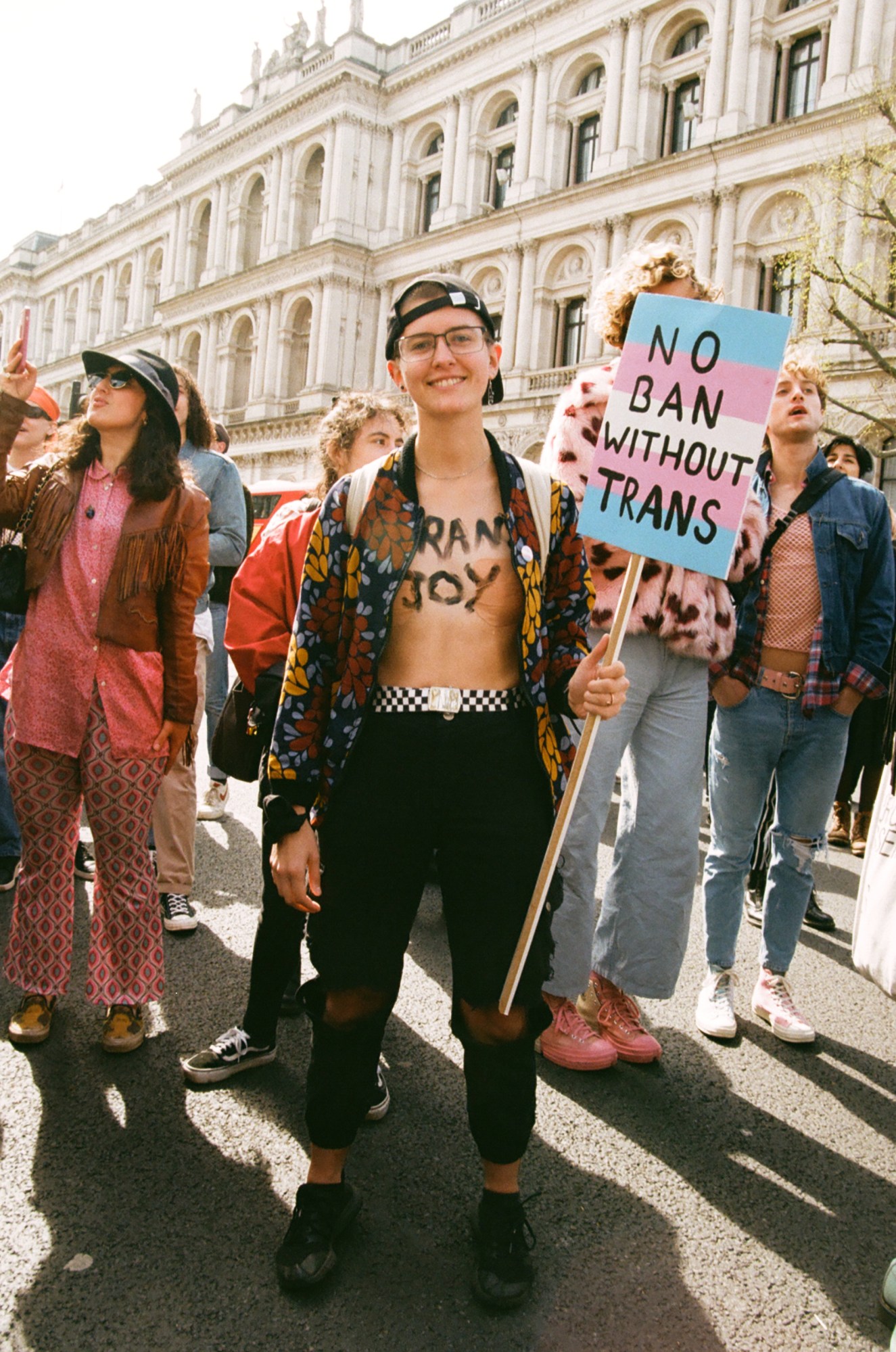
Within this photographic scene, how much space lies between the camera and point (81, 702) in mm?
2955

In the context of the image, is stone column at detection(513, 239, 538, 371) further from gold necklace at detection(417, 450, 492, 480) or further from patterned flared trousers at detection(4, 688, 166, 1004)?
gold necklace at detection(417, 450, 492, 480)

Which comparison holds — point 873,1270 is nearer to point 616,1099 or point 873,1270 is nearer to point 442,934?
point 616,1099

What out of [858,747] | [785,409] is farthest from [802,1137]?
[858,747]

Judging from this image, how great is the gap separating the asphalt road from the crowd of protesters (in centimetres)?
10

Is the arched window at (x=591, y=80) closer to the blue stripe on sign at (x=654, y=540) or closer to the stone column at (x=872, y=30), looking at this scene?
the stone column at (x=872, y=30)

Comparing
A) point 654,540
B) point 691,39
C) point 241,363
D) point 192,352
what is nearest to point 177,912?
point 654,540

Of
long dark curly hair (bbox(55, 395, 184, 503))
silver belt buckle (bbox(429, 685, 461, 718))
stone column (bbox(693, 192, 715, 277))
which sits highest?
stone column (bbox(693, 192, 715, 277))

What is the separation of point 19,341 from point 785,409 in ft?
8.09

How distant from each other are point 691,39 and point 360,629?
30665mm

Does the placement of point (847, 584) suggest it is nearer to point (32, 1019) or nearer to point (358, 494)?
point (358, 494)

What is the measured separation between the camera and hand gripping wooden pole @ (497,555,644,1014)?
6.51 feet

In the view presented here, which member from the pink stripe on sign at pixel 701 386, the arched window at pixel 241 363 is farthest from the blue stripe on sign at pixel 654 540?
the arched window at pixel 241 363

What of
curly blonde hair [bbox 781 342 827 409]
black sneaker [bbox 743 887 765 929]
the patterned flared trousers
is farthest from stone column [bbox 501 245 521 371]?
the patterned flared trousers

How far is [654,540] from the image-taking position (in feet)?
6.98
